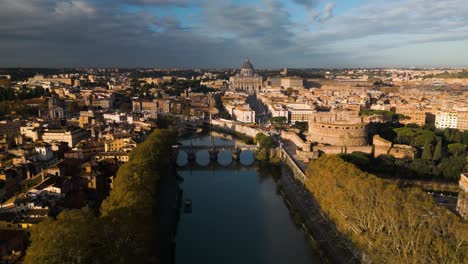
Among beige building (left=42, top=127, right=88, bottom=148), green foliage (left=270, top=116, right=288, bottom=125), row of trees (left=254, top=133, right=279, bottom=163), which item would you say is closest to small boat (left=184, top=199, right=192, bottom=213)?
row of trees (left=254, top=133, right=279, bottom=163)

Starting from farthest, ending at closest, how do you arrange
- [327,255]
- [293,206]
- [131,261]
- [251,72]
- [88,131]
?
[251,72], [88,131], [293,206], [327,255], [131,261]

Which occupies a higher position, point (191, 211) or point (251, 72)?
point (251, 72)

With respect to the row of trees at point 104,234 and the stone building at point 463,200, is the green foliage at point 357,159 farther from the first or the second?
the row of trees at point 104,234

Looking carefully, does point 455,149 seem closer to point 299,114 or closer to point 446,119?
point 446,119

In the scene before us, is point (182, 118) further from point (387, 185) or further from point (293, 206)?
point (387, 185)

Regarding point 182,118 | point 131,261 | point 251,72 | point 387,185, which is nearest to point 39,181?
point 131,261
